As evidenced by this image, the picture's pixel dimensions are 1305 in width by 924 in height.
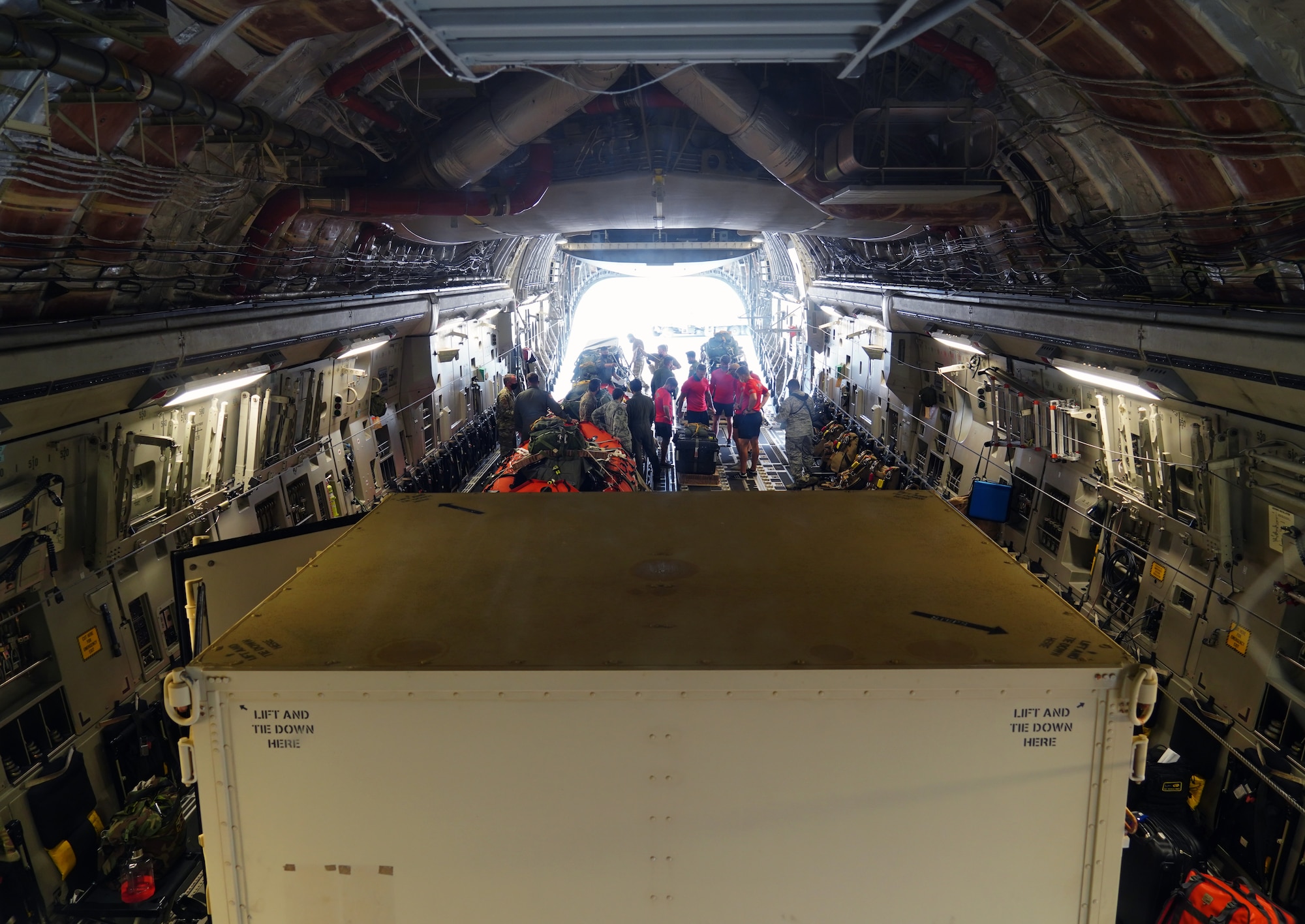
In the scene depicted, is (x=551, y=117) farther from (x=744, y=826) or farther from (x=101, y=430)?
(x=744, y=826)

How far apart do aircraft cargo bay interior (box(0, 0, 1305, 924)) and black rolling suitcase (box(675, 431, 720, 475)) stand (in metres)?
2.25

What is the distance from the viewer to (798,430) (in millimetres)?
11898

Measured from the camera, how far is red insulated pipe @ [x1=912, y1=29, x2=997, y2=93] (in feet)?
16.9

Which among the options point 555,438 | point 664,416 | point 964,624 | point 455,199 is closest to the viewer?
point 964,624

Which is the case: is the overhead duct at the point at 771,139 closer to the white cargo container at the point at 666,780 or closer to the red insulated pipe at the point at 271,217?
the red insulated pipe at the point at 271,217

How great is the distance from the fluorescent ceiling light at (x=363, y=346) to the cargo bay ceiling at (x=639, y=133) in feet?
2.63

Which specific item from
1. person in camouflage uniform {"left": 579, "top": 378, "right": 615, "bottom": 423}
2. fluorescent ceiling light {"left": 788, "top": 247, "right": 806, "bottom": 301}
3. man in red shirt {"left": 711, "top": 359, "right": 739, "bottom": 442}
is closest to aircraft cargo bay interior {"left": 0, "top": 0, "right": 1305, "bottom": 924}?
person in camouflage uniform {"left": 579, "top": 378, "right": 615, "bottom": 423}

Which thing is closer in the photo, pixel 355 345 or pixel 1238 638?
pixel 1238 638

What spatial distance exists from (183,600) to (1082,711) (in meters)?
3.82

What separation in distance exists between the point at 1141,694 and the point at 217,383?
6234 millimetres

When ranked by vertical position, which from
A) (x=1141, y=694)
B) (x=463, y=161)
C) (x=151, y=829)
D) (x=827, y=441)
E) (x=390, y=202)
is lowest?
(x=151, y=829)

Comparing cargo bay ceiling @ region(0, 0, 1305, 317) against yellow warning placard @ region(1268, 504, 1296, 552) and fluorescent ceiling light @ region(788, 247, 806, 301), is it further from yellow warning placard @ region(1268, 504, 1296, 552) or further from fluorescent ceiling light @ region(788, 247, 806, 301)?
fluorescent ceiling light @ region(788, 247, 806, 301)

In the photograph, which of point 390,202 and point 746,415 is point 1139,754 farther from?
point 746,415

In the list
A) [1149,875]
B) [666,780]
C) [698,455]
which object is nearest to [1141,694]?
[666,780]
